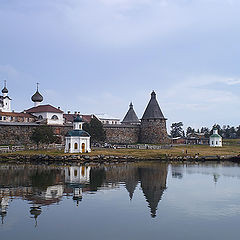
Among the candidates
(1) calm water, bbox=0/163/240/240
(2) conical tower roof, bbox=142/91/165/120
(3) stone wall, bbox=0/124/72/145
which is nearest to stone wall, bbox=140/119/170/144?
(2) conical tower roof, bbox=142/91/165/120

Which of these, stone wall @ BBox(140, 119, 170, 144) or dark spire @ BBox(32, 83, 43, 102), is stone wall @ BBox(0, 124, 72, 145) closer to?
dark spire @ BBox(32, 83, 43, 102)

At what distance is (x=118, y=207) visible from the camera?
16703 millimetres

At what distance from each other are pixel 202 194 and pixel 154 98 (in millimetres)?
40884

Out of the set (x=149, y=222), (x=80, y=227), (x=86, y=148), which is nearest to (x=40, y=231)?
(x=80, y=227)

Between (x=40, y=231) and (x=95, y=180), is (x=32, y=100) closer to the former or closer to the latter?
(x=95, y=180)

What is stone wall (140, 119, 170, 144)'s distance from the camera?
5872 cm

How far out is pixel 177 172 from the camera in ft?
97.5

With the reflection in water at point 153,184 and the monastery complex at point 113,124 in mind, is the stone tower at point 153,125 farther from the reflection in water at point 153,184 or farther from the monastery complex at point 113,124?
the reflection in water at point 153,184

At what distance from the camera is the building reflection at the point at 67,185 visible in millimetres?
17312

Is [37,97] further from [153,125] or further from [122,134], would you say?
[153,125]

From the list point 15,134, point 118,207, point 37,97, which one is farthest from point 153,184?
point 37,97

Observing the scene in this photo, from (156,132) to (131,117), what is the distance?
49.4 feet

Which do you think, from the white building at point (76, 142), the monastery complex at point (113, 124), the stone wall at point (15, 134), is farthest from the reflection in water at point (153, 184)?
the monastery complex at point (113, 124)

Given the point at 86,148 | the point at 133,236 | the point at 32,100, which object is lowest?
the point at 133,236
